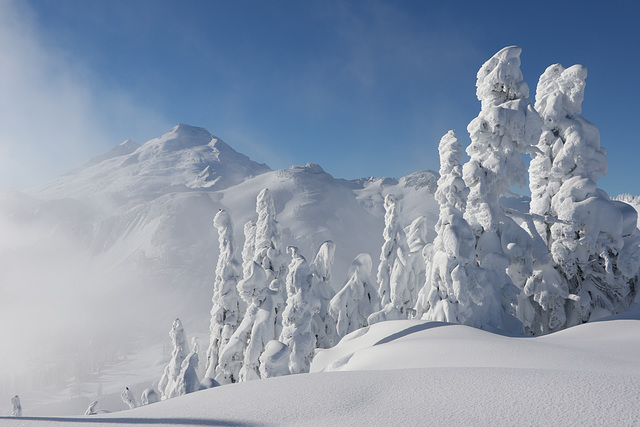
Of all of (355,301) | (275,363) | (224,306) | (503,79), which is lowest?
(275,363)

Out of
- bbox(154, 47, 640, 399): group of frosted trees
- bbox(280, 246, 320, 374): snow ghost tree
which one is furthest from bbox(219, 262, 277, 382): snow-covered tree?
bbox(280, 246, 320, 374): snow ghost tree

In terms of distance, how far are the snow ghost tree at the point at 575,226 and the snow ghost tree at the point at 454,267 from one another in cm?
394

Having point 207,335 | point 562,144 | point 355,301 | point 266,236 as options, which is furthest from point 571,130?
point 207,335

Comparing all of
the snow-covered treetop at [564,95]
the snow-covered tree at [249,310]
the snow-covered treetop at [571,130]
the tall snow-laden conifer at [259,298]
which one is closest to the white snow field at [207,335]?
the tall snow-laden conifer at [259,298]

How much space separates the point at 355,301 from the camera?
955 inches

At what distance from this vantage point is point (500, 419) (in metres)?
3.45

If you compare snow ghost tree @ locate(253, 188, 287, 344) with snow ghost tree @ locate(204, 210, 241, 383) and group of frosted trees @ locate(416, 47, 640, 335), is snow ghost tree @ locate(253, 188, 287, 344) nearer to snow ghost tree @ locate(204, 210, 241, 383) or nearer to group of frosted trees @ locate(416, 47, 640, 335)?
snow ghost tree @ locate(204, 210, 241, 383)

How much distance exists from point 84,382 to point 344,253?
7349 cm

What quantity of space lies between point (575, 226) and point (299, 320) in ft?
35.7

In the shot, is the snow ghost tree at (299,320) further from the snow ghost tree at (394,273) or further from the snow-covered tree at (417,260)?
the snow-covered tree at (417,260)

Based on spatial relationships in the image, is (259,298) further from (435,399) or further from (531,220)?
(435,399)

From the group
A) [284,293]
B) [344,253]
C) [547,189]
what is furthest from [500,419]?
[344,253]

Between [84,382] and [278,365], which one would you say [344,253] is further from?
[278,365]

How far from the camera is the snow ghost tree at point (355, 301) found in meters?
23.7
